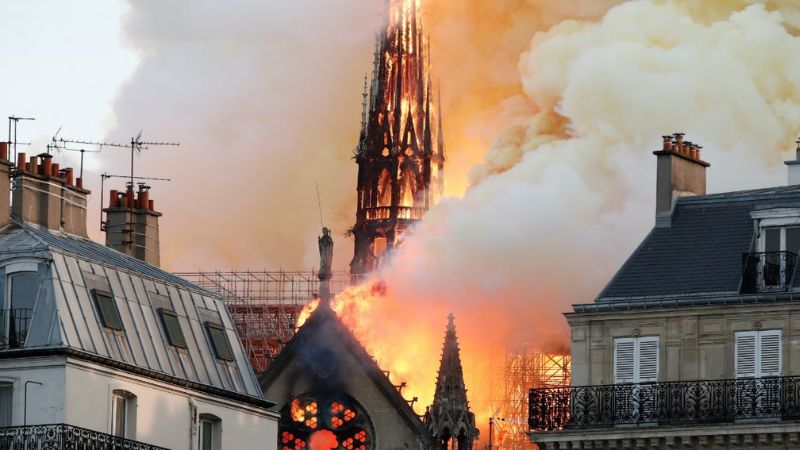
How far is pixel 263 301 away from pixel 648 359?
224 ft

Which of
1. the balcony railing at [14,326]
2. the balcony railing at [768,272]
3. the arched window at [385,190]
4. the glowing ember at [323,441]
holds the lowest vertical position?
the balcony railing at [14,326]

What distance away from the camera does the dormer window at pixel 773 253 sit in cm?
7712

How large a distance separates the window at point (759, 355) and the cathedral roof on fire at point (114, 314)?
35.3ft

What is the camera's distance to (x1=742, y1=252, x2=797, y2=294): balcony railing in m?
77.0

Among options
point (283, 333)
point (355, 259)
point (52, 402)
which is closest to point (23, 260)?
point (52, 402)

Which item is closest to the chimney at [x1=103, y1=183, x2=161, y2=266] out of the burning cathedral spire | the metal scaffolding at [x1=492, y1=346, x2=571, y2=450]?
the metal scaffolding at [x1=492, y1=346, x2=571, y2=450]

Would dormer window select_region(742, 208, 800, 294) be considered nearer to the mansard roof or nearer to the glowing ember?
the mansard roof

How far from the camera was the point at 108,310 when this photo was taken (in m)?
68.9

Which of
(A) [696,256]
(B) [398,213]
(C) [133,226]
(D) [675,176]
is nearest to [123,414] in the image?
(C) [133,226]

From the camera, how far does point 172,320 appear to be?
72062 mm

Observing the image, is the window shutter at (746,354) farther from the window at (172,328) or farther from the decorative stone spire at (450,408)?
the decorative stone spire at (450,408)

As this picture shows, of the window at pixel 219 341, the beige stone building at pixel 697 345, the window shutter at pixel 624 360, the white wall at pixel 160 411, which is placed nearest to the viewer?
the white wall at pixel 160 411

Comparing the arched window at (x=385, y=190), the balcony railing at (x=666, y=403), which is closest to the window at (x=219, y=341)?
the balcony railing at (x=666, y=403)

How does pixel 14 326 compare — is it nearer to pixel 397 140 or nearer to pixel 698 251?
pixel 698 251
